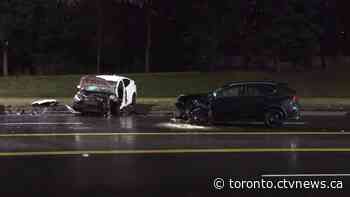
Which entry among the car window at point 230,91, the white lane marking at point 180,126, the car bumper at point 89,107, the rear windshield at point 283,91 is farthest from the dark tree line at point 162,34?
the white lane marking at point 180,126

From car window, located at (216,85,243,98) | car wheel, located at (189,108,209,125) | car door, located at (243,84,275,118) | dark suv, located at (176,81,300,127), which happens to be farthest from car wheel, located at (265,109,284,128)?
car wheel, located at (189,108,209,125)

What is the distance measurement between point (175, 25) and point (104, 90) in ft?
101

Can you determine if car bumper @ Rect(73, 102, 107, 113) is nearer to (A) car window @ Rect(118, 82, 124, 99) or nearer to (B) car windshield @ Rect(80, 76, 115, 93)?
(B) car windshield @ Rect(80, 76, 115, 93)

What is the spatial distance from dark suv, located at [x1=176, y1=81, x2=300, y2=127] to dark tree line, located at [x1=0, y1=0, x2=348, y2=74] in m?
26.2

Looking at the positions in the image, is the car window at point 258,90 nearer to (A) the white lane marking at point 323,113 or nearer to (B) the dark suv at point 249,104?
(B) the dark suv at point 249,104

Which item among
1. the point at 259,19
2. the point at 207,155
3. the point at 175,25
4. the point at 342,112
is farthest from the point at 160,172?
the point at 175,25

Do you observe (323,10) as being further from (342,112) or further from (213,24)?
A: (342,112)

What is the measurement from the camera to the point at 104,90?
22250 mm

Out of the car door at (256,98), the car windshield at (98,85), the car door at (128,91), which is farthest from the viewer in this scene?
the car door at (128,91)

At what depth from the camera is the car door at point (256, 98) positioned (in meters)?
18.1

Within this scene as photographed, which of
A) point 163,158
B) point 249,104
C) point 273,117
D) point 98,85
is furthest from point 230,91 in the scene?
point 163,158

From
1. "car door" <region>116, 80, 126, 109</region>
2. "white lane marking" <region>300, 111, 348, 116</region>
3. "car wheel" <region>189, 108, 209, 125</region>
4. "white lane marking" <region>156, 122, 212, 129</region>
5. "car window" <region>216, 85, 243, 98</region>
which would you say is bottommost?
"white lane marking" <region>300, 111, 348, 116</region>

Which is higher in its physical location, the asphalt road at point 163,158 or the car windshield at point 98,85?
the car windshield at point 98,85

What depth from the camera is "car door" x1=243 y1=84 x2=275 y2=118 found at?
18109mm
